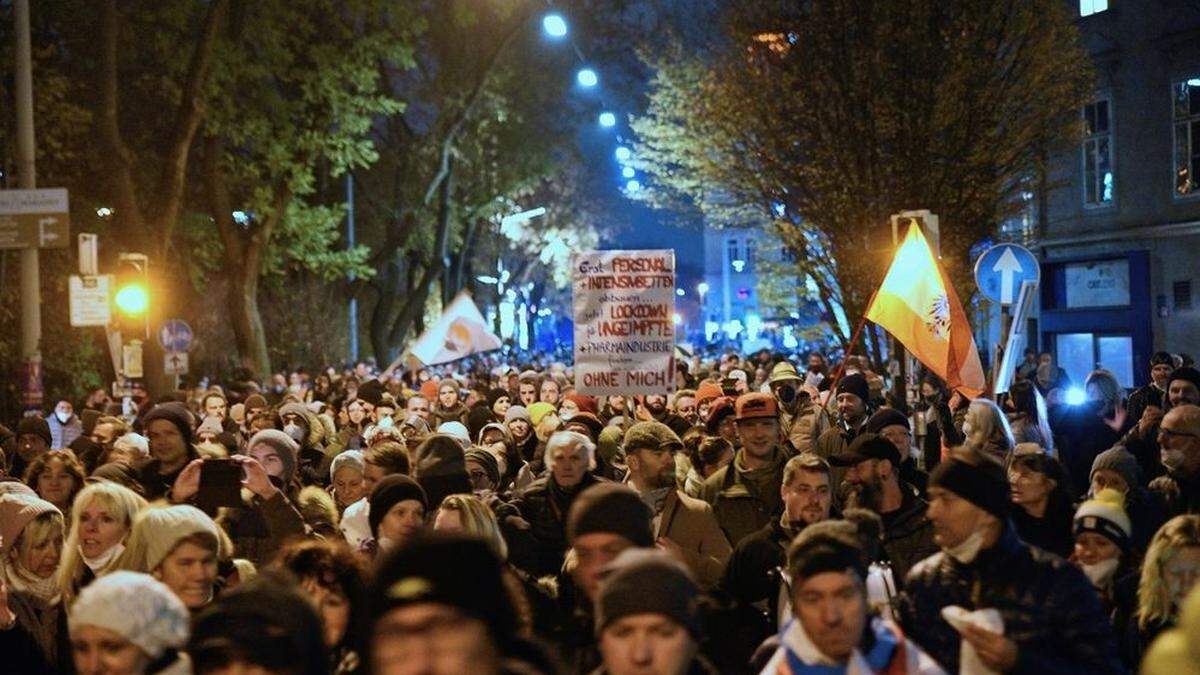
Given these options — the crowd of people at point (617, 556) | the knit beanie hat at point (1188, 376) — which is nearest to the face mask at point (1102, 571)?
the crowd of people at point (617, 556)

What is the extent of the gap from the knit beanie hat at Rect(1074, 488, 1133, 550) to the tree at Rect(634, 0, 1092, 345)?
17.7 meters

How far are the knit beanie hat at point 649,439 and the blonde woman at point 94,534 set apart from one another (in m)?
2.80

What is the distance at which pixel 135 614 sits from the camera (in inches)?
183

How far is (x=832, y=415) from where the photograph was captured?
1523cm

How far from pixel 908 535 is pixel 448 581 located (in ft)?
13.3

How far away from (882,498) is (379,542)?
2356 mm

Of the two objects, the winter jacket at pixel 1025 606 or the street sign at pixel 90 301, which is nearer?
the winter jacket at pixel 1025 606

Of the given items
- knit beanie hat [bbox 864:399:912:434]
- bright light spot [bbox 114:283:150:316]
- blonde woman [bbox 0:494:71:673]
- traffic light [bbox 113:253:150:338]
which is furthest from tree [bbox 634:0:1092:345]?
blonde woman [bbox 0:494:71:673]

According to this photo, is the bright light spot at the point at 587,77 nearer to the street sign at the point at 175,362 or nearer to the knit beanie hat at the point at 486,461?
the street sign at the point at 175,362

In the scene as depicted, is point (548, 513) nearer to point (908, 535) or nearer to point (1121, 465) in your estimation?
point (908, 535)

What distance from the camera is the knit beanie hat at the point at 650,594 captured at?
4422mm

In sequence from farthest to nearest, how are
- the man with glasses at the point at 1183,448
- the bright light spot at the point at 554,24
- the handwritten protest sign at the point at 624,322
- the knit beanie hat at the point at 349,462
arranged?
the bright light spot at the point at 554,24
the handwritten protest sign at the point at 624,322
the knit beanie hat at the point at 349,462
the man with glasses at the point at 1183,448

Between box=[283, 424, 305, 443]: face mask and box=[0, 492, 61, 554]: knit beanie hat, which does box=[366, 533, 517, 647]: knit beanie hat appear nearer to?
box=[0, 492, 61, 554]: knit beanie hat

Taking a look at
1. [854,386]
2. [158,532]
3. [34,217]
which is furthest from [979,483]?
[34,217]
